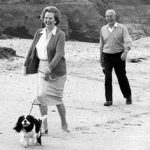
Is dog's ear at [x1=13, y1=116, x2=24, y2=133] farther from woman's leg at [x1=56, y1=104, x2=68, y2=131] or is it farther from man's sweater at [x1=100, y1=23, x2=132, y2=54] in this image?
man's sweater at [x1=100, y1=23, x2=132, y2=54]

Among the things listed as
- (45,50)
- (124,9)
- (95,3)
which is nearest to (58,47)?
(45,50)

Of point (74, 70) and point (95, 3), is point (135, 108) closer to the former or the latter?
point (74, 70)

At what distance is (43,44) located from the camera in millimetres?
6867

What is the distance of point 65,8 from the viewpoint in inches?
926

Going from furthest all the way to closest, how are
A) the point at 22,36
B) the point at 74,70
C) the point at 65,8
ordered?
the point at 65,8
the point at 22,36
the point at 74,70

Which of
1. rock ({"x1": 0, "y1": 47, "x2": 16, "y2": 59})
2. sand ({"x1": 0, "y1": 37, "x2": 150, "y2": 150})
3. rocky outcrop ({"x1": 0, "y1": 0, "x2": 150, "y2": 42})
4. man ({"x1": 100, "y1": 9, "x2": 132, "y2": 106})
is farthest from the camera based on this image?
rocky outcrop ({"x1": 0, "y1": 0, "x2": 150, "y2": 42})

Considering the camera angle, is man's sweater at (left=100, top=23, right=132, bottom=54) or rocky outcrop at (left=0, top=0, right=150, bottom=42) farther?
rocky outcrop at (left=0, top=0, right=150, bottom=42)

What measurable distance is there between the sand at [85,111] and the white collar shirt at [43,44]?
3.28 ft

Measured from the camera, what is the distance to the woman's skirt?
6.87 metres

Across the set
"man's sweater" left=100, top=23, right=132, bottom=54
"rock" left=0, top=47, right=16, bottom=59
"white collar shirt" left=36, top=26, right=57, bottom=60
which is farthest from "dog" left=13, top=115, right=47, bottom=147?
"rock" left=0, top=47, right=16, bottom=59

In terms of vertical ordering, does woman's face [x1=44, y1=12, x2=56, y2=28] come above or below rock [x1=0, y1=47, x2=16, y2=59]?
above

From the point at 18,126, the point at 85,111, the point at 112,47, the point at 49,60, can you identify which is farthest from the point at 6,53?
the point at 18,126

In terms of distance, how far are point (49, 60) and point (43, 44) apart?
0.21 meters

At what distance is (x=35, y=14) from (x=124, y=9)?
9248mm
